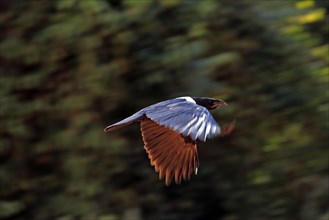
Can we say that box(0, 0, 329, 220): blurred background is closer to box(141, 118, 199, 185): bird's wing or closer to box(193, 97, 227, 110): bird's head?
box(193, 97, 227, 110): bird's head

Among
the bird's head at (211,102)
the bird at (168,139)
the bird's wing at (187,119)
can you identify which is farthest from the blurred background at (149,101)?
the bird's wing at (187,119)

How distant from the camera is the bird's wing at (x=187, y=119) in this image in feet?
10.6

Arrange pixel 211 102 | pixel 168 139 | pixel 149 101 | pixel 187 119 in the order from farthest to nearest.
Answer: pixel 149 101, pixel 211 102, pixel 168 139, pixel 187 119

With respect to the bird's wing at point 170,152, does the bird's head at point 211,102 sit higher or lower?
higher

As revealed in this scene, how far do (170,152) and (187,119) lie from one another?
484mm

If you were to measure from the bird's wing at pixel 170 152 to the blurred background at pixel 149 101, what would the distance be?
3.39 ft

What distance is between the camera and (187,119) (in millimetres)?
3348

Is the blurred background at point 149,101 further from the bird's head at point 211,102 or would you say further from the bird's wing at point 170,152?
the bird's wing at point 170,152

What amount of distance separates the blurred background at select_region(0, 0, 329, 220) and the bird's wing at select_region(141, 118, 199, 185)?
3.39 ft

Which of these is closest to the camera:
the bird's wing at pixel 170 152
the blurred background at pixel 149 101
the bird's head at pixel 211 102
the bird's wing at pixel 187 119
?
the bird's wing at pixel 187 119

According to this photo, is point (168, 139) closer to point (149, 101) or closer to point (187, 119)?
Answer: point (187, 119)

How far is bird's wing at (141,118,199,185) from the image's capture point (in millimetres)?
3758

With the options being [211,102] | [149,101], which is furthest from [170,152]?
[149,101]

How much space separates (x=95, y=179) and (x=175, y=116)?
5.21 feet
